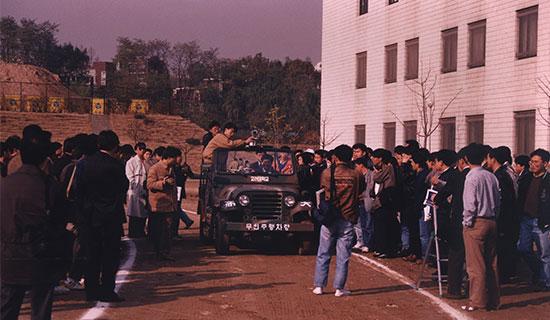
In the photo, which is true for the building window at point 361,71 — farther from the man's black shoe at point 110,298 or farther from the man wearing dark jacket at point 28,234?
the man wearing dark jacket at point 28,234

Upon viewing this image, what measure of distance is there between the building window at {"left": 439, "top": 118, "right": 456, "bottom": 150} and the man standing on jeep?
13275mm

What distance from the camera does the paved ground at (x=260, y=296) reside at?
10.6 metres

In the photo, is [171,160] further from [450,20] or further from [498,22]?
[450,20]

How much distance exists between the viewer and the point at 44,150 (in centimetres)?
812

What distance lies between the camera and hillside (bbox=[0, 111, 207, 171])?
5675 centimetres

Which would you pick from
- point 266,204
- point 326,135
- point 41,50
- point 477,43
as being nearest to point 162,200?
point 266,204

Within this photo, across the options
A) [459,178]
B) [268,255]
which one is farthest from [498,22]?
[459,178]

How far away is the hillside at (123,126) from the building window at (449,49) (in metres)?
27.4

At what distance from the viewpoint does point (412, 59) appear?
3309 cm

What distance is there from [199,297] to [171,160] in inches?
166

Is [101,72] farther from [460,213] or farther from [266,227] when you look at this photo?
[460,213]

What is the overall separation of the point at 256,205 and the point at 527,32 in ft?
42.0

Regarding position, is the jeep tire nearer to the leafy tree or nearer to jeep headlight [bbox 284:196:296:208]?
jeep headlight [bbox 284:196:296:208]

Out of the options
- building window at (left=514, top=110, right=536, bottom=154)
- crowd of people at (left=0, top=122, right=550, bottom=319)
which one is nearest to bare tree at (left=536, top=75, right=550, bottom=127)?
building window at (left=514, top=110, right=536, bottom=154)
